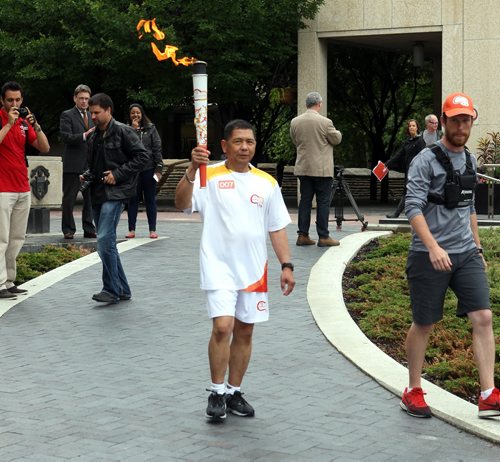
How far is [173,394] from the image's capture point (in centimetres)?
700

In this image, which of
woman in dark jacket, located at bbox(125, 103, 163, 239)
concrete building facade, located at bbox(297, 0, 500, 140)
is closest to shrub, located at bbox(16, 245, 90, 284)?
woman in dark jacket, located at bbox(125, 103, 163, 239)

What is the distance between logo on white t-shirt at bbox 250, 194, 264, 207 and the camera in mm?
6539

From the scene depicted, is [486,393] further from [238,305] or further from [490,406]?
[238,305]

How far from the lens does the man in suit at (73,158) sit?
15023 mm

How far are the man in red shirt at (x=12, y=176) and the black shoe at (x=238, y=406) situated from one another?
453cm

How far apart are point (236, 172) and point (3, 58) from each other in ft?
72.5

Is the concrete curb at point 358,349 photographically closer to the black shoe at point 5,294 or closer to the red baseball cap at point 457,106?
the red baseball cap at point 457,106

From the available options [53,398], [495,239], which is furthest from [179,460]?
[495,239]

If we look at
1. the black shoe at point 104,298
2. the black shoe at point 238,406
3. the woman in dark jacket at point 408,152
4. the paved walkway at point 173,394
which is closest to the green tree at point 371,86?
the woman in dark jacket at point 408,152

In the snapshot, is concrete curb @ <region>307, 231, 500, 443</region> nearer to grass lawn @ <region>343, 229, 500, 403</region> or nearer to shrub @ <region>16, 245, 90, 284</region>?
grass lawn @ <region>343, 229, 500, 403</region>

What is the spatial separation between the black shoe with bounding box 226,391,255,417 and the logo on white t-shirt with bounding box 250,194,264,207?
3.54 feet

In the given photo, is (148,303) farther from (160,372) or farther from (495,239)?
(495,239)

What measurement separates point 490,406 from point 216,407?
1495 millimetres

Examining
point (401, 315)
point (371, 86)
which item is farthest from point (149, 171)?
point (371, 86)
